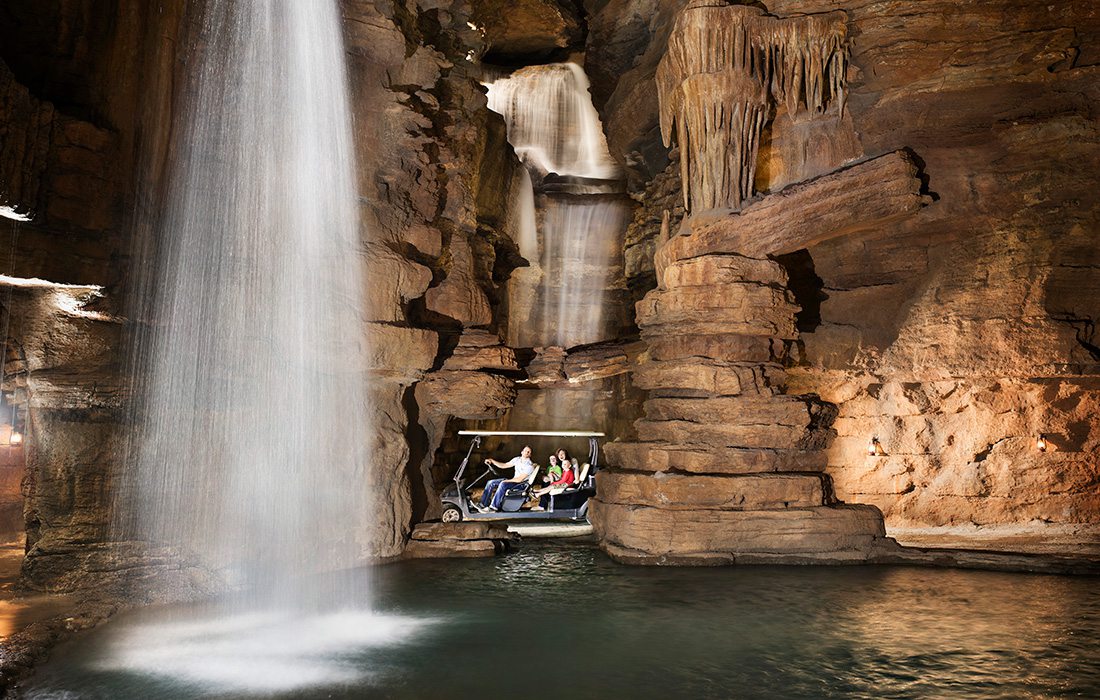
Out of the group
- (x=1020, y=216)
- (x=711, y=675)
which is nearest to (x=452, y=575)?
(x=711, y=675)

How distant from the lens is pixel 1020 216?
11.2 m

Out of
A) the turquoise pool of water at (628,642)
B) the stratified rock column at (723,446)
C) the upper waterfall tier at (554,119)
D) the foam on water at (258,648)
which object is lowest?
the foam on water at (258,648)

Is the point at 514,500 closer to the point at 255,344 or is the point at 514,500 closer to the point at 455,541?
the point at 455,541

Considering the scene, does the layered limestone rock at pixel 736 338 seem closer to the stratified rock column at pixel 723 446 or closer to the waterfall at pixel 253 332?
the stratified rock column at pixel 723 446

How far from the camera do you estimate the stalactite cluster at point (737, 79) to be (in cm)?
1044

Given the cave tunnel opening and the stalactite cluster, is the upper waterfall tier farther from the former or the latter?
the stalactite cluster

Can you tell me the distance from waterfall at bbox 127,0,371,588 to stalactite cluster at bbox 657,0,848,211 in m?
4.96

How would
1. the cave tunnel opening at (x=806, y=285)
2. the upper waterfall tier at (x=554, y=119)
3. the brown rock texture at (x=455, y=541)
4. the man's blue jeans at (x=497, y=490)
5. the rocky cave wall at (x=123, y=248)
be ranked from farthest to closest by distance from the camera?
the upper waterfall tier at (x=554, y=119)
the cave tunnel opening at (x=806, y=285)
the man's blue jeans at (x=497, y=490)
the brown rock texture at (x=455, y=541)
the rocky cave wall at (x=123, y=248)

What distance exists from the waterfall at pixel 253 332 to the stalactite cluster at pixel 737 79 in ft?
16.3

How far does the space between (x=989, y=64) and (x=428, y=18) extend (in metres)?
8.42

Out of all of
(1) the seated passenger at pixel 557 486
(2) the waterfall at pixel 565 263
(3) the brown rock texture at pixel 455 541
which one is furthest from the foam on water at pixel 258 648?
(2) the waterfall at pixel 565 263

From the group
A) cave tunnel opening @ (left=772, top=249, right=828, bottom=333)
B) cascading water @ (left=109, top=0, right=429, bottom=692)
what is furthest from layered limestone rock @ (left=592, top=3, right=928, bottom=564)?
cascading water @ (left=109, top=0, right=429, bottom=692)

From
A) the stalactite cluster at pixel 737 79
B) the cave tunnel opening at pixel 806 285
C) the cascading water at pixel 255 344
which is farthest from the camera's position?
the cave tunnel opening at pixel 806 285

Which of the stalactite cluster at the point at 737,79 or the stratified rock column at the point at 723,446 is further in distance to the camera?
the stalactite cluster at the point at 737,79
